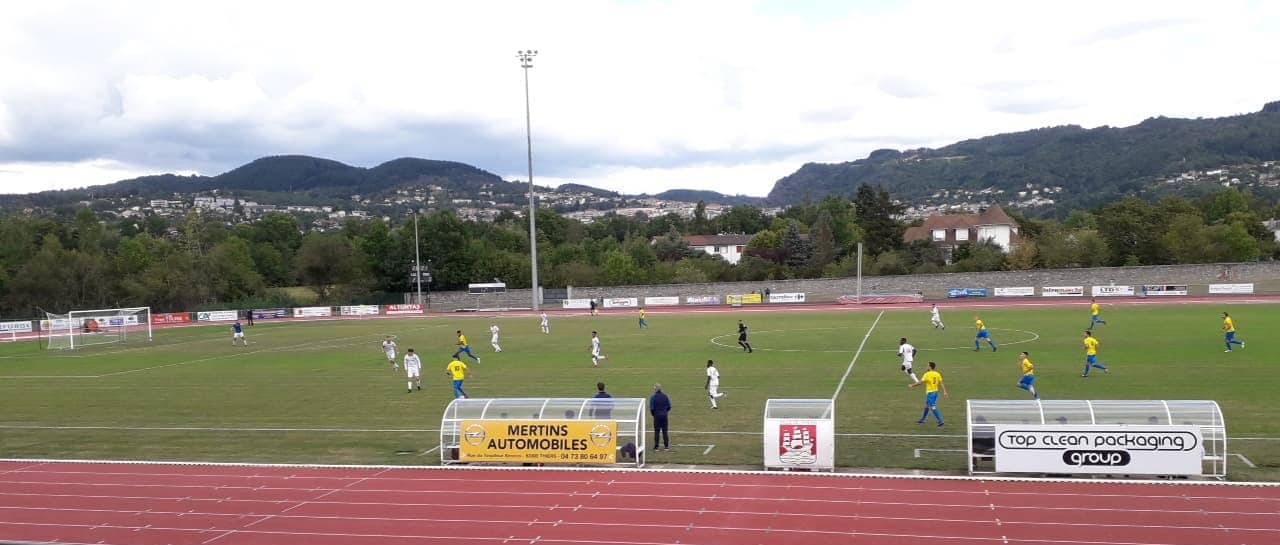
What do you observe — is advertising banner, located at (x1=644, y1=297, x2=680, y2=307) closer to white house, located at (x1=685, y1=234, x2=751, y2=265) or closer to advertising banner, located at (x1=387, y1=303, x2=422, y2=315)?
advertising banner, located at (x1=387, y1=303, x2=422, y2=315)

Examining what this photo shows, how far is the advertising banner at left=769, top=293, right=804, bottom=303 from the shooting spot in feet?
237

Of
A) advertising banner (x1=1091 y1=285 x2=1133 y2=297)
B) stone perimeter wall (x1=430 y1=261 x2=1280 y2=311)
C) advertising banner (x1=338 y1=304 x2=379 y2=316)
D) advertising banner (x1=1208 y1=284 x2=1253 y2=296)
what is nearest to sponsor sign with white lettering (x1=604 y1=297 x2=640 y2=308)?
stone perimeter wall (x1=430 y1=261 x2=1280 y2=311)

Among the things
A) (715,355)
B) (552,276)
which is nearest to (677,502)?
(715,355)

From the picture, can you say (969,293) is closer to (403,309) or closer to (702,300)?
(702,300)

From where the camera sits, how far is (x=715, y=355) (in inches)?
1344

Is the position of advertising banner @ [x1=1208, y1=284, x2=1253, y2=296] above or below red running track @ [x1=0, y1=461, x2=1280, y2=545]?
above

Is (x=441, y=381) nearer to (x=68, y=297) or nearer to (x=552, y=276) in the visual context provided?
(x=552, y=276)

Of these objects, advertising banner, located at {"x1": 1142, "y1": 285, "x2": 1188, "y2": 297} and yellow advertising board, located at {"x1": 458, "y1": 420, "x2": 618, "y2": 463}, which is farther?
advertising banner, located at {"x1": 1142, "y1": 285, "x2": 1188, "y2": 297}

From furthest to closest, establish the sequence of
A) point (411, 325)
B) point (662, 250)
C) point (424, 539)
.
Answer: point (662, 250) → point (411, 325) → point (424, 539)

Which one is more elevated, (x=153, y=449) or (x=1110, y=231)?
(x=1110, y=231)

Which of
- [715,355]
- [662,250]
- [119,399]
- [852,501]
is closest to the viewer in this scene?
[852,501]

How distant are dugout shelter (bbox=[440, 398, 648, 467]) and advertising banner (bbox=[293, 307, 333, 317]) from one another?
65.0 metres

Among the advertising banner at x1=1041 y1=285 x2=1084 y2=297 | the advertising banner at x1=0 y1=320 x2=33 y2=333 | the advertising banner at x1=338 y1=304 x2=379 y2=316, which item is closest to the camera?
the advertising banner at x1=0 y1=320 x2=33 y2=333

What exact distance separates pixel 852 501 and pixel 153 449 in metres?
15.4
